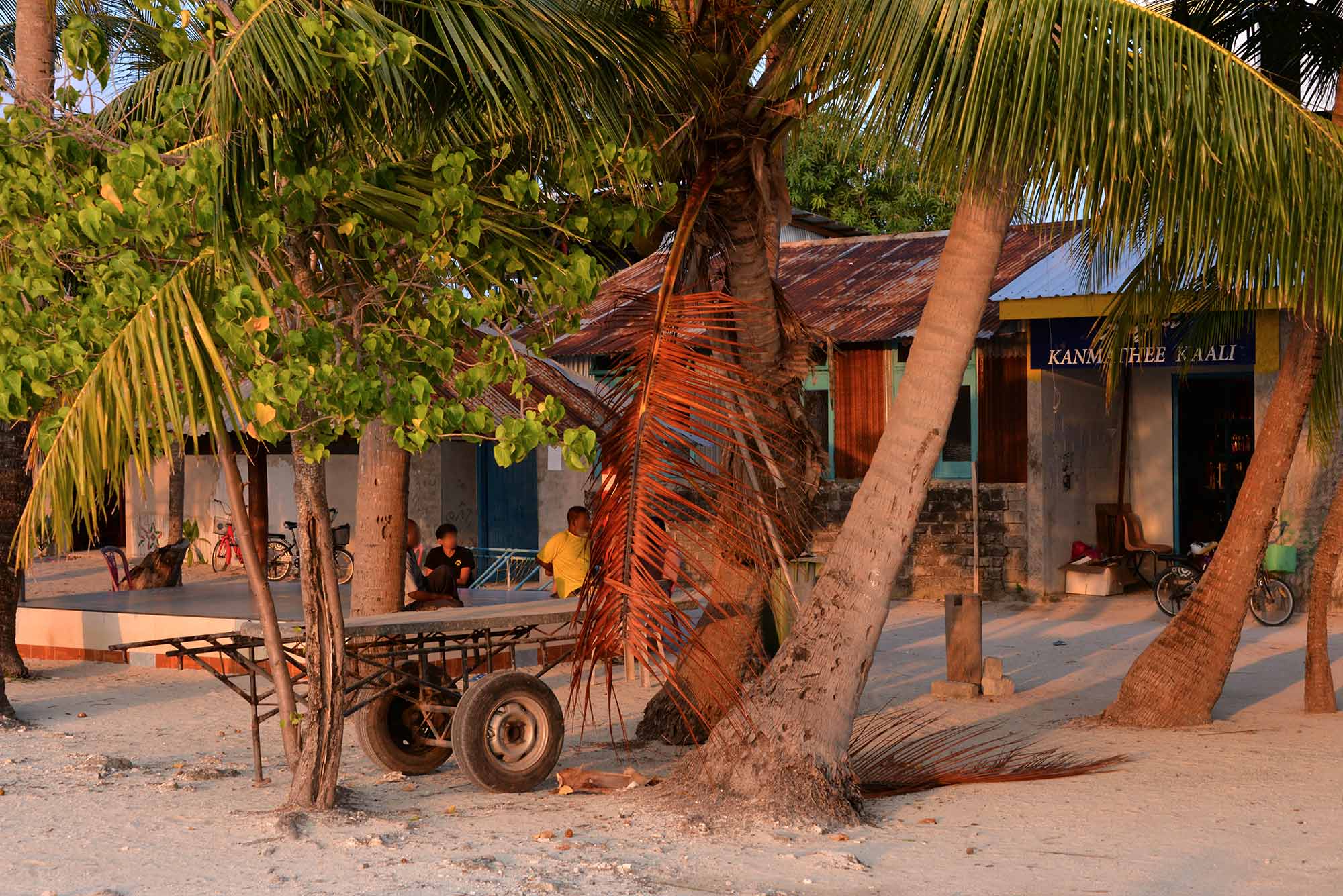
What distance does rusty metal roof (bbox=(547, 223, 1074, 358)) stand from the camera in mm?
16422

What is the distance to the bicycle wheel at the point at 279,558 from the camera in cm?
1930

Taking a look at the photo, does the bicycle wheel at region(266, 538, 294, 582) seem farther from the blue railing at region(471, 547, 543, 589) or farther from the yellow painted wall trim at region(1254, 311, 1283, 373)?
the yellow painted wall trim at region(1254, 311, 1283, 373)

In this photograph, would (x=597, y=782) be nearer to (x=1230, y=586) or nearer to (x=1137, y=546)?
(x=1230, y=586)

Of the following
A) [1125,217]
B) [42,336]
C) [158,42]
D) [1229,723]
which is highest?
[158,42]

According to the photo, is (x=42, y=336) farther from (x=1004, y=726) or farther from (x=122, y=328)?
(x=1004, y=726)

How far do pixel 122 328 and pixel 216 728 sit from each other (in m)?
4.99

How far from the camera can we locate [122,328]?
5.36 metres

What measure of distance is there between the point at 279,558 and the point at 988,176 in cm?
1494

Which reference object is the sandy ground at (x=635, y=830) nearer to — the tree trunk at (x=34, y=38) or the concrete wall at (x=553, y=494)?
the tree trunk at (x=34, y=38)

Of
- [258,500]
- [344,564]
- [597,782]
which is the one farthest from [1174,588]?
[344,564]

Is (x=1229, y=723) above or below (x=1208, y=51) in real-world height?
below

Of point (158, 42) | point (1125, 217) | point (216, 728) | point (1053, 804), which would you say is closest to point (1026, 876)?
point (1053, 804)

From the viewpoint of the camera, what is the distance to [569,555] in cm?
1055

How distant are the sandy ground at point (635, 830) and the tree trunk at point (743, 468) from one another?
63 centimetres
